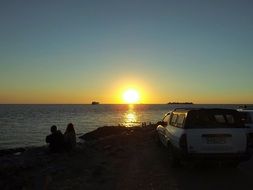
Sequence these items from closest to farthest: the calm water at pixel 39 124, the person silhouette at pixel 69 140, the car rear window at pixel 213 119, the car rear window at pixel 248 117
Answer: the car rear window at pixel 213 119, the person silhouette at pixel 69 140, the car rear window at pixel 248 117, the calm water at pixel 39 124

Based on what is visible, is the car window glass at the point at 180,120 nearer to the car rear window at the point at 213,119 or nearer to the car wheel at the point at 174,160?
the car rear window at the point at 213,119

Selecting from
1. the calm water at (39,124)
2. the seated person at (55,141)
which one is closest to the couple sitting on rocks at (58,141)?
the seated person at (55,141)

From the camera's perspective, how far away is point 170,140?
13.1 m

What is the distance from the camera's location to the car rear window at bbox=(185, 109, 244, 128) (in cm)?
1168

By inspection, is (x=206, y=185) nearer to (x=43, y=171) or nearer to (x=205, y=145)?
(x=205, y=145)

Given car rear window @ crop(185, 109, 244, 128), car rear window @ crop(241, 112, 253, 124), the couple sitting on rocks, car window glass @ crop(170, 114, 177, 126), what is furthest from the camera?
car rear window @ crop(241, 112, 253, 124)

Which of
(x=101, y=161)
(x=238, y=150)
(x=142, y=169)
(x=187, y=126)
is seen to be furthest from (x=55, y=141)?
(x=238, y=150)

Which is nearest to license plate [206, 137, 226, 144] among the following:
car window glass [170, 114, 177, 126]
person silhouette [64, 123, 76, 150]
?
car window glass [170, 114, 177, 126]

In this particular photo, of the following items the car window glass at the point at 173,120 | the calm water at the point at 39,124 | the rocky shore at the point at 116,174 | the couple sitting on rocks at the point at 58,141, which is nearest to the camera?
the rocky shore at the point at 116,174

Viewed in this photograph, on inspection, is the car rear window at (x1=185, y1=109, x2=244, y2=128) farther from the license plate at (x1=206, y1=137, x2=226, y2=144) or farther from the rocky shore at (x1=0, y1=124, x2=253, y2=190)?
the rocky shore at (x1=0, y1=124, x2=253, y2=190)

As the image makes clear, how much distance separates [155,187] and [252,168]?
428 cm

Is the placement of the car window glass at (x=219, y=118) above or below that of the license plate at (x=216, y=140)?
above

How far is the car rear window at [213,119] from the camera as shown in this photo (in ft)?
38.3

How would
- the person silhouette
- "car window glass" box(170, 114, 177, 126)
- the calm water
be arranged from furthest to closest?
1. the calm water
2. the person silhouette
3. "car window glass" box(170, 114, 177, 126)
